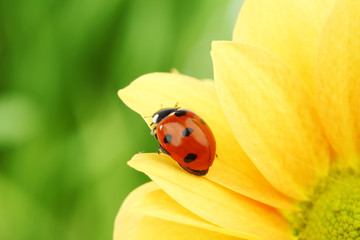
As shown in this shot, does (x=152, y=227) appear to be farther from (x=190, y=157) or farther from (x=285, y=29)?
(x=285, y=29)

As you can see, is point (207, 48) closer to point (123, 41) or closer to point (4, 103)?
point (123, 41)

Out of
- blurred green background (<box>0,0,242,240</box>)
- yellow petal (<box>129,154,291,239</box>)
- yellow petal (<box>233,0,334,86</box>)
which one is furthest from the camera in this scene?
blurred green background (<box>0,0,242,240</box>)

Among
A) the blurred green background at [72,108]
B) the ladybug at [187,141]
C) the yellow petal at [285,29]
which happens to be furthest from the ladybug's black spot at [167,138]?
the blurred green background at [72,108]

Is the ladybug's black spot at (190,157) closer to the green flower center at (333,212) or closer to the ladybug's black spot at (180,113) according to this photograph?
the ladybug's black spot at (180,113)

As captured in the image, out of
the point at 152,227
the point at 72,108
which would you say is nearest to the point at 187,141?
the point at 152,227

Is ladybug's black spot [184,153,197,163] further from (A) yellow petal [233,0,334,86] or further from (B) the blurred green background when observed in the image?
(B) the blurred green background

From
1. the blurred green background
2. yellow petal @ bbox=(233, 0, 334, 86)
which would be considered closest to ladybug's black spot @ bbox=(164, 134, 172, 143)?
yellow petal @ bbox=(233, 0, 334, 86)

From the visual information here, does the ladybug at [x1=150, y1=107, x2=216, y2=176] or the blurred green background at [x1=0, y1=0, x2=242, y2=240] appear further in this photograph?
the blurred green background at [x1=0, y1=0, x2=242, y2=240]
